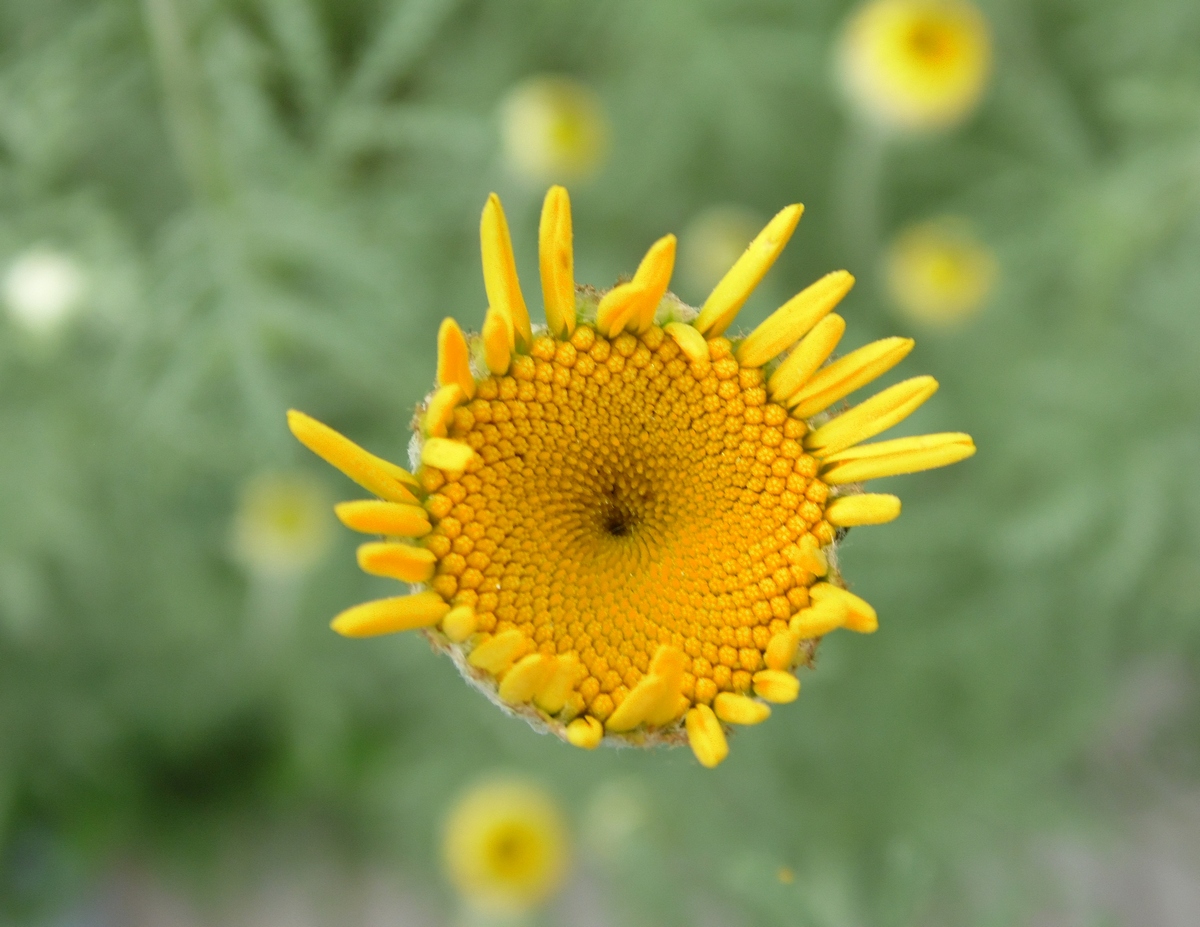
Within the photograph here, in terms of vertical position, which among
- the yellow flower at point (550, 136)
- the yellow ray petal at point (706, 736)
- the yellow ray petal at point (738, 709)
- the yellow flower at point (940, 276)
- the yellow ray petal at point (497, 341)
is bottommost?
the yellow ray petal at point (706, 736)

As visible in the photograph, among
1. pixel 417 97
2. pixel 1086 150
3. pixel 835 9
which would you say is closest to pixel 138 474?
pixel 417 97

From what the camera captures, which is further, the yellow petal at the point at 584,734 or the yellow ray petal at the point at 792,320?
the yellow ray petal at the point at 792,320

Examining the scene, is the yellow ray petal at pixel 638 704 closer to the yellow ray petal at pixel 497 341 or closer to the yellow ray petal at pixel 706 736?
the yellow ray petal at pixel 706 736

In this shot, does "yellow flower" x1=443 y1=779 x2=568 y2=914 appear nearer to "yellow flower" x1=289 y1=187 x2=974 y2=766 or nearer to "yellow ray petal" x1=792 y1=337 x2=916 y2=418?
"yellow flower" x1=289 y1=187 x2=974 y2=766

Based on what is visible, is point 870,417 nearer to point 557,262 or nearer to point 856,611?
point 856,611

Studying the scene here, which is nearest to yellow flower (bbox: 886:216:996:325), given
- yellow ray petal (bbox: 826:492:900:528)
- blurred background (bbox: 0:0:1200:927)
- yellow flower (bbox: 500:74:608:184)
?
blurred background (bbox: 0:0:1200:927)

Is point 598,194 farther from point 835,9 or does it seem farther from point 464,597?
point 464,597

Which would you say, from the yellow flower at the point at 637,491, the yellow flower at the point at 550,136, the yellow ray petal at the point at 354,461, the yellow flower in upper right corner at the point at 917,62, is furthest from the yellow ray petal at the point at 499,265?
the yellow flower in upper right corner at the point at 917,62

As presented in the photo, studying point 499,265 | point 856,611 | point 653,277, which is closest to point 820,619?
point 856,611
